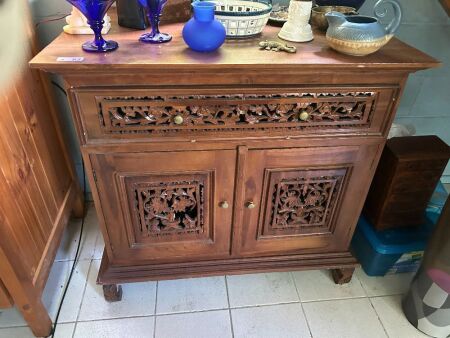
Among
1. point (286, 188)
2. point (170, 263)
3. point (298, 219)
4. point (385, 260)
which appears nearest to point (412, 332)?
point (385, 260)

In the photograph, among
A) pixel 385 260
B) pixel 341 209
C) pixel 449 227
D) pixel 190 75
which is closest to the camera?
pixel 190 75

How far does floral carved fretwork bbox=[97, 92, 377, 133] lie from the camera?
88 centimetres

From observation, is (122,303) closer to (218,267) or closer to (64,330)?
(64,330)

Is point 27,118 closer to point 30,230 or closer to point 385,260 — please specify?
point 30,230

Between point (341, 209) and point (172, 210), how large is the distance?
55cm

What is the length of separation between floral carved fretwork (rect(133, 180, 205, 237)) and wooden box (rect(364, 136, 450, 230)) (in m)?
0.67

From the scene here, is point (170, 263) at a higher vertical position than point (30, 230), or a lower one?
lower

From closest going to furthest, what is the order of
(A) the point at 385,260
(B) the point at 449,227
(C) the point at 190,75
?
(C) the point at 190,75
(B) the point at 449,227
(A) the point at 385,260

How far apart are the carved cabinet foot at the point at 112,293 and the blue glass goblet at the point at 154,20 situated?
0.82 metres

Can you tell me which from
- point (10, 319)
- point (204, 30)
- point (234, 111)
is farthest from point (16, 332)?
point (204, 30)

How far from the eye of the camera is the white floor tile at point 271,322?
119 centimetres

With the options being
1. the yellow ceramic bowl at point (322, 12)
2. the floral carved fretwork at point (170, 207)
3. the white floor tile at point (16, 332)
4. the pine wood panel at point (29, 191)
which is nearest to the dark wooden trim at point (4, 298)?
the pine wood panel at point (29, 191)

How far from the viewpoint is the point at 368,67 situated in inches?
33.9

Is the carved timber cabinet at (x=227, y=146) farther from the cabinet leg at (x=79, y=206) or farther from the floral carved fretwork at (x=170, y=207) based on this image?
the cabinet leg at (x=79, y=206)
